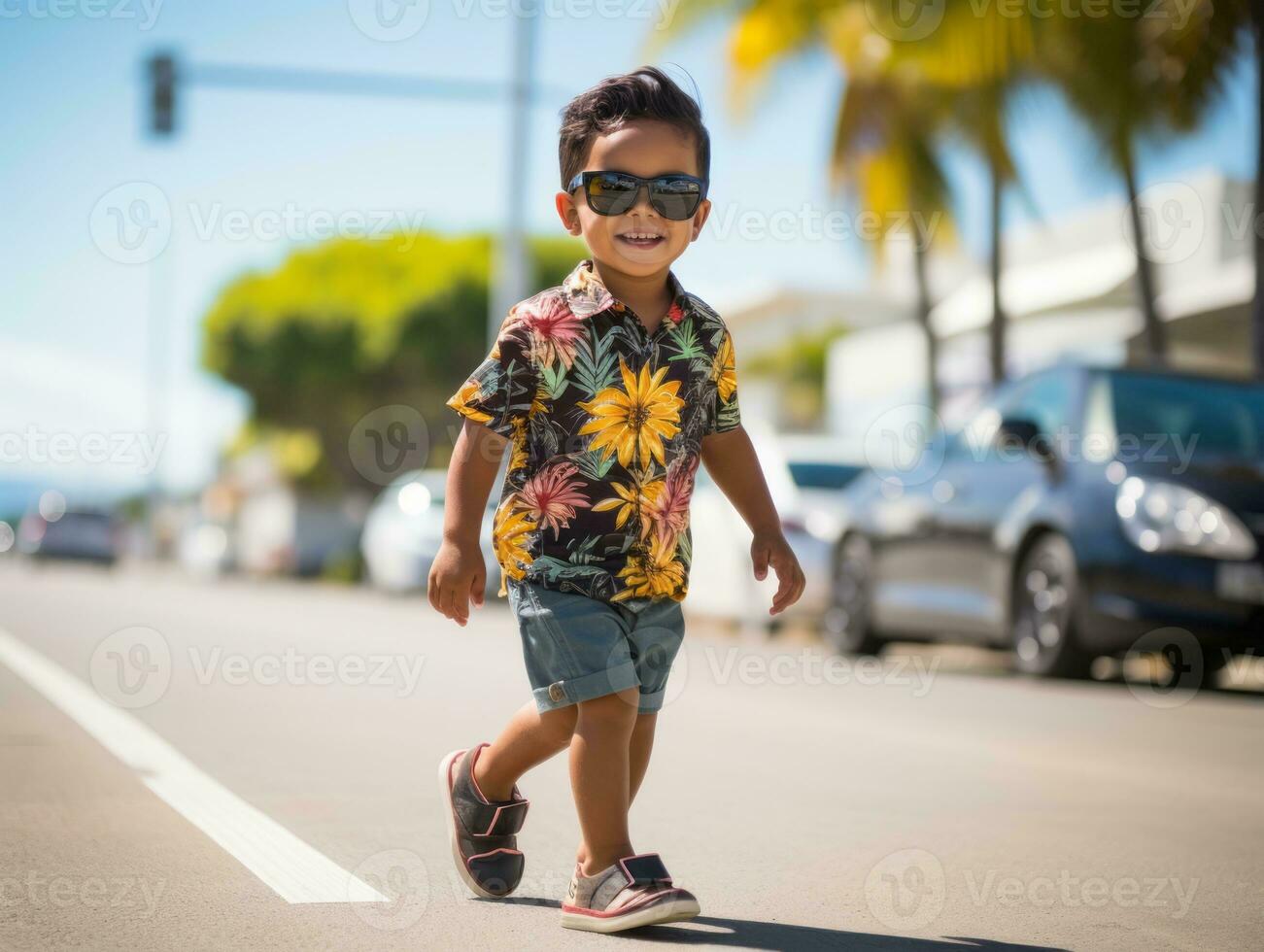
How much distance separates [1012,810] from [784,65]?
1598cm

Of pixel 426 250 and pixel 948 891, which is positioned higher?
pixel 426 250

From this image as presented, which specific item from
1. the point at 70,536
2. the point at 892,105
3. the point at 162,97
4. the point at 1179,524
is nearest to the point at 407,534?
the point at 162,97

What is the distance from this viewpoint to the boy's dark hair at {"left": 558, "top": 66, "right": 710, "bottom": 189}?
155 inches

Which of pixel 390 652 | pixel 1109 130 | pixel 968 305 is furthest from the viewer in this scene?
pixel 968 305

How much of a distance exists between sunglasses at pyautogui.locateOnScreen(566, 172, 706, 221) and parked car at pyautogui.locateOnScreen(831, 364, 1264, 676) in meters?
5.70

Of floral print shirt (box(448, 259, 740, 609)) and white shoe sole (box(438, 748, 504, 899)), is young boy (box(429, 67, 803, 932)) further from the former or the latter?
white shoe sole (box(438, 748, 504, 899))

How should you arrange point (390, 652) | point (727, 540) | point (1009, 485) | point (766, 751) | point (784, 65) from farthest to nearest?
point (784, 65) → point (727, 540) → point (390, 652) → point (1009, 485) → point (766, 751)

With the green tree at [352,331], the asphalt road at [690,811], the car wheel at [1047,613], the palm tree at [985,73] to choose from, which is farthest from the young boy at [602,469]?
the green tree at [352,331]

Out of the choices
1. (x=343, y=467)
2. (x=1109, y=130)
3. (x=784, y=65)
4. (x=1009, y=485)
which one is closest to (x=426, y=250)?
(x=343, y=467)

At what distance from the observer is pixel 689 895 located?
370cm

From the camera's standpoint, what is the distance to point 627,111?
3.96 metres

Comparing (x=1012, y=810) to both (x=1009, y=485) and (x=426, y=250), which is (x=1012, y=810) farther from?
(x=426, y=250)

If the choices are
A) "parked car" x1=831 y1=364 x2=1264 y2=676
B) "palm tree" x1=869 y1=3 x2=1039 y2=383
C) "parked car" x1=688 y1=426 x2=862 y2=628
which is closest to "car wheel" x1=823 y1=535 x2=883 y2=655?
"parked car" x1=831 y1=364 x2=1264 y2=676

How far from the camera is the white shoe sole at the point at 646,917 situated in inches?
144
